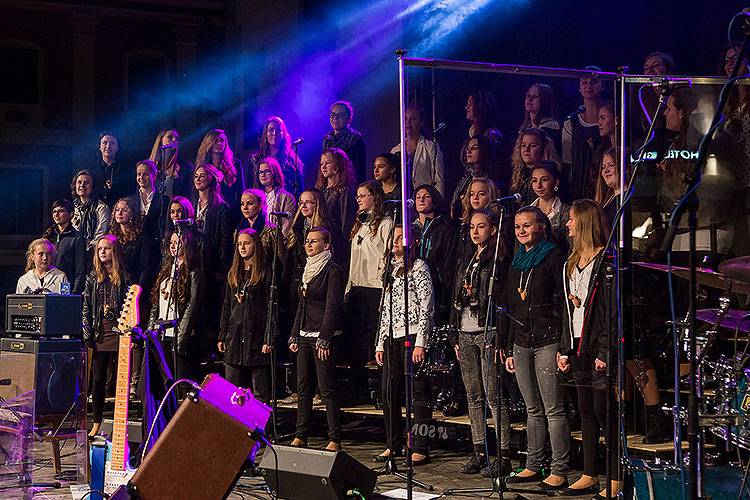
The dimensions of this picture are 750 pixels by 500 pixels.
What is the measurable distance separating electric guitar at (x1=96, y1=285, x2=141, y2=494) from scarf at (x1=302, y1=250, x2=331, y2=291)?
2.26 m

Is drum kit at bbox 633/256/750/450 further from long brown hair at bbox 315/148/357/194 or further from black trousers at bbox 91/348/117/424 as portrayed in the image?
black trousers at bbox 91/348/117/424

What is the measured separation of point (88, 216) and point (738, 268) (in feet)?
27.6

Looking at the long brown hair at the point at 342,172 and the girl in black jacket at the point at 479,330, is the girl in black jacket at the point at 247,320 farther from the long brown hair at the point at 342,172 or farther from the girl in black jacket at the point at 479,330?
the girl in black jacket at the point at 479,330

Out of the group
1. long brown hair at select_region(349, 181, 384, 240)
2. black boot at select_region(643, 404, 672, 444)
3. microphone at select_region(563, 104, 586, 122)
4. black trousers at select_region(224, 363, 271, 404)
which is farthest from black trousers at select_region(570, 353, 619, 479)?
black trousers at select_region(224, 363, 271, 404)

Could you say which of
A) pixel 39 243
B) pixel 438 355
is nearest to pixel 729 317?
pixel 438 355

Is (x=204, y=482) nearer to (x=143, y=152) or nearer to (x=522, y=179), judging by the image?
(x=522, y=179)

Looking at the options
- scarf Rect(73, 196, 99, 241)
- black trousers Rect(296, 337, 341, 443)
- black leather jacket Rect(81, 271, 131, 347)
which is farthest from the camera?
scarf Rect(73, 196, 99, 241)

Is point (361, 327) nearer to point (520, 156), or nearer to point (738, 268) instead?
point (520, 156)

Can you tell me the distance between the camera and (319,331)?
7586 mm

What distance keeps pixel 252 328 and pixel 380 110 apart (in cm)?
388

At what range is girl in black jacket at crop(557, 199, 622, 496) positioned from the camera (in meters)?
5.79

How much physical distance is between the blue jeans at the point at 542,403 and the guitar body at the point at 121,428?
2758 millimetres

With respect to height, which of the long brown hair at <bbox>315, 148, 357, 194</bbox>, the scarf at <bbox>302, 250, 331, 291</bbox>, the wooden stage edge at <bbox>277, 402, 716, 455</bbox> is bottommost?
the wooden stage edge at <bbox>277, 402, 716, 455</bbox>

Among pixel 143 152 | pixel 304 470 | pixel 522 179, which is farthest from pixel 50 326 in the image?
pixel 143 152
